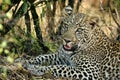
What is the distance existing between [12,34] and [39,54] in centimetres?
84

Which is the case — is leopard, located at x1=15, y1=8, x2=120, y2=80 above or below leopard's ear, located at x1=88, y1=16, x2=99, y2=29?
below

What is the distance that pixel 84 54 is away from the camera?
8.76 metres

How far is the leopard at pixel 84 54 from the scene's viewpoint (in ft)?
27.5

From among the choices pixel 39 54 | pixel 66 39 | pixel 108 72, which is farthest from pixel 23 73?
pixel 39 54

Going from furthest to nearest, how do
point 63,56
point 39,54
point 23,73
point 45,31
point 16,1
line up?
1. point 45,31
2. point 39,54
3. point 16,1
4. point 63,56
5. point 23,73

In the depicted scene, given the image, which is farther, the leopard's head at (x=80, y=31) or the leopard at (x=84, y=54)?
the leopard's head at (x=80, y=31)

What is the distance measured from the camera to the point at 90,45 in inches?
346

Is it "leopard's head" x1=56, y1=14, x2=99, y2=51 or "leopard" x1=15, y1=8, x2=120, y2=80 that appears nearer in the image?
"leopard" x1=15, y1=8, x2=120, y2=80

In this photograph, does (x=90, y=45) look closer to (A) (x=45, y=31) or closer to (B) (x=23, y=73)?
(B) (x=23, y=73)

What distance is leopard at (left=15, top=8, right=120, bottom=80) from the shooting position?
838 centimetres

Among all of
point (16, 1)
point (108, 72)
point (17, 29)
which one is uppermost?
point (16, 1)

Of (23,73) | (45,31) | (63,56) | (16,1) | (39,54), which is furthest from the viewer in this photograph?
(45,31)

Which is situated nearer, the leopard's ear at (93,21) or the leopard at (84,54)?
the leopard at (84,54)

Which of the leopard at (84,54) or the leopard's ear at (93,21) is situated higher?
the leopard's ear at (93,21)
